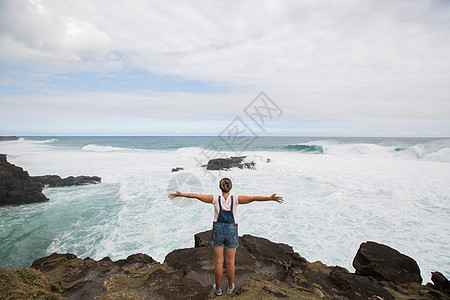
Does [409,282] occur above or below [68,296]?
below

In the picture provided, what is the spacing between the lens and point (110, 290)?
4.11m

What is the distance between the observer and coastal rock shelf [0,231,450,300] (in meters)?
3.75

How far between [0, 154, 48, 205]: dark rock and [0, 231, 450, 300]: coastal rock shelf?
30.6 ft

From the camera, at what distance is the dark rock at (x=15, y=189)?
1212 centimetres

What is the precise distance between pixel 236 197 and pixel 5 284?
3601 mm

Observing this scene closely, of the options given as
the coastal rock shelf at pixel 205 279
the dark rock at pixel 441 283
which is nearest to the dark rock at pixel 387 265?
the coastal rock shelf at pixel 205 279

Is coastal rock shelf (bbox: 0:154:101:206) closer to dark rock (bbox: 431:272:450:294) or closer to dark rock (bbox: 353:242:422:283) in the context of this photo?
dark rock (bbox: 353:242:422:283)

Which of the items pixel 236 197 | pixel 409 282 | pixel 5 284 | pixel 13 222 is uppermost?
pixel 236 197

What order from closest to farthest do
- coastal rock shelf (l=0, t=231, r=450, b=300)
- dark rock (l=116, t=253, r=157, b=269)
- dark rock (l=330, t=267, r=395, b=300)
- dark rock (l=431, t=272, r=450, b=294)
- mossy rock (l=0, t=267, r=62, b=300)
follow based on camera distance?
mossy rock (l=0, t=267, r=62, b=300) < coastal rock shelf (l=0, t=231, r=450, b=300) < dark rock (l=330, t=267, r=395, b=300) < dark rock (l=431, t=272, r=450, b=294) < dark rock (l=116, t=253, r=157, b=269)

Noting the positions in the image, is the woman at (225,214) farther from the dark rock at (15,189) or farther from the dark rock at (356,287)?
the dark rock at (15,189)

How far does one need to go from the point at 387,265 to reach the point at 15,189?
17.5m

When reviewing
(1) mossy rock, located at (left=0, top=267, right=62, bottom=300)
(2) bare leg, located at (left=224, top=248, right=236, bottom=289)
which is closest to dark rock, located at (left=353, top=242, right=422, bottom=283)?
(2) bare leg, located at (left=224, top=248, right=236, bottom=289)

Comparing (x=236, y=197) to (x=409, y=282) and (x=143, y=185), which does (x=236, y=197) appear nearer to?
(x=409, y=282)

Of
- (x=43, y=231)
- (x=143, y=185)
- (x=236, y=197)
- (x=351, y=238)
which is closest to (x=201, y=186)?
(x=143, y=185)
